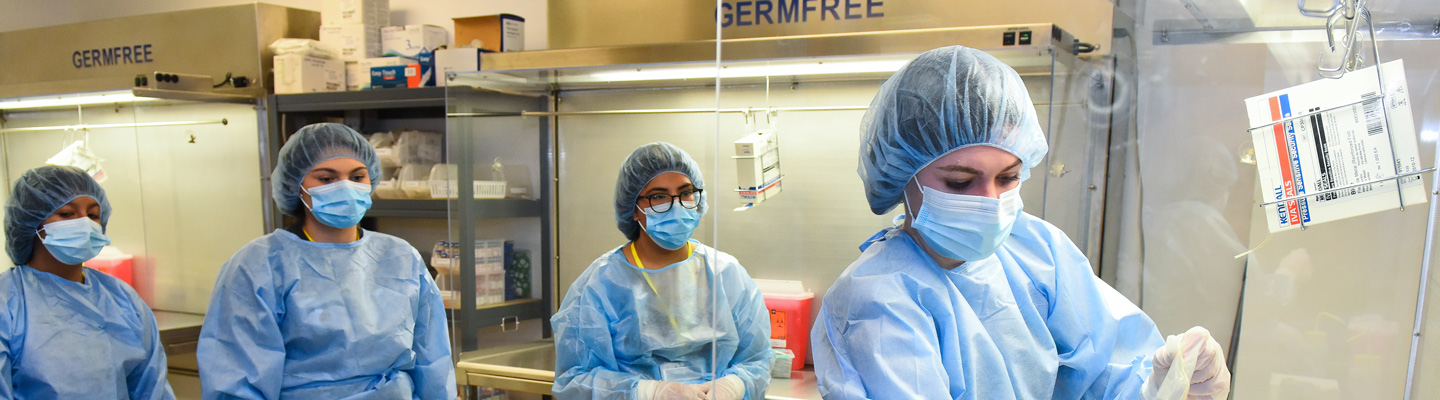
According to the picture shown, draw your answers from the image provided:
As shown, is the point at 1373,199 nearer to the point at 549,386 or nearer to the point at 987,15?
the point at 987,15

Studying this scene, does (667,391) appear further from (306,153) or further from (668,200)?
(306,153)

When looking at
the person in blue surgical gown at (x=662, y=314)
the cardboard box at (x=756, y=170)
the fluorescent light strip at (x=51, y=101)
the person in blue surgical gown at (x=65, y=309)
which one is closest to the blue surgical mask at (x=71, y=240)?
the person in blue surgical gown at (x=65, y=309)

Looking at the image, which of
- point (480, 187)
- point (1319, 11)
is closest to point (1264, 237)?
point (1319, 11)

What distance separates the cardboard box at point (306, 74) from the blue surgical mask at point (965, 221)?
10.4 ft

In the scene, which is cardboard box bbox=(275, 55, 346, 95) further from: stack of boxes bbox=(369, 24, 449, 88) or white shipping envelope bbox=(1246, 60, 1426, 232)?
white shipping envelope bbox=(1246, 60, 1426, 232)

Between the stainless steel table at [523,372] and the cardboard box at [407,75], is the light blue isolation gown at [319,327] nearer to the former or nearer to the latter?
the stainless steel table at [523,372]

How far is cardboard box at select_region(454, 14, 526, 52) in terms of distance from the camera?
10.6 feet

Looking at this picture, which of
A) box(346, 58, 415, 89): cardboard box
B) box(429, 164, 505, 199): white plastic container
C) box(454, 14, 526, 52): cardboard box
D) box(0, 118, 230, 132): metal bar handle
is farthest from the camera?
box(346, 58, 415, 89): cardboard box

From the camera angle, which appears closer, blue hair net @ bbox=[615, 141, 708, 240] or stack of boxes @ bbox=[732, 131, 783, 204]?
stack of boxes @ bbox=[732, 131, 783, 204]

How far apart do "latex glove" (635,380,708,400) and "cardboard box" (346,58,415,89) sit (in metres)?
2.12

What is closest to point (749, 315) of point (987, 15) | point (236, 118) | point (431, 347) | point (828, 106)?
point (828, 106)

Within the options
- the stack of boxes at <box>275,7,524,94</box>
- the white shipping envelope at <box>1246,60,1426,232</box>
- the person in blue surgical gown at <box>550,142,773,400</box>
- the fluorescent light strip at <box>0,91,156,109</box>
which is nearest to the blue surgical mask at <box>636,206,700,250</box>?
the person in blue surgical gown at <box>550,142,773,400</box>

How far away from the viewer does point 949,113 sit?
1042 millimetres

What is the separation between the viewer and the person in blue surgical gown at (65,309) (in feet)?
7.09
